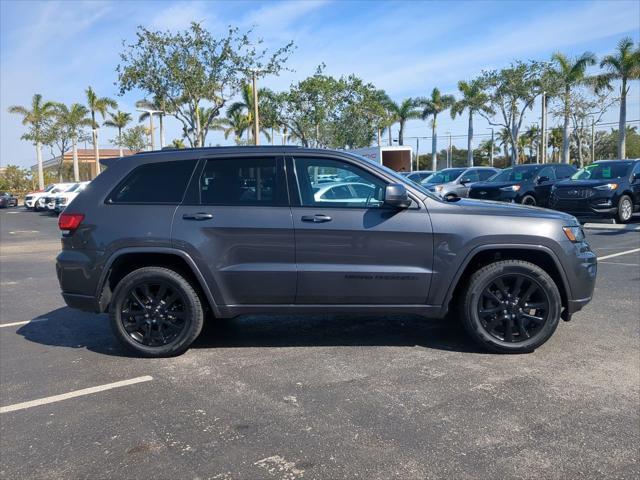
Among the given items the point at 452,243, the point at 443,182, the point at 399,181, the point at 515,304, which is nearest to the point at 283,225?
the point at 399,181

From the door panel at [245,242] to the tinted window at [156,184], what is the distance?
216 millimetres

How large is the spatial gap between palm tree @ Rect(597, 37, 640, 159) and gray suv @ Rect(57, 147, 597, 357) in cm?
3392

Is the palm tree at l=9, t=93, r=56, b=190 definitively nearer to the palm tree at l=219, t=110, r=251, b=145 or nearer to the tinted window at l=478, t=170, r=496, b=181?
the palm tree at l=219, t=110, r=251, b=145

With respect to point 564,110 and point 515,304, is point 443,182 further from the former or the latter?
point 564,110

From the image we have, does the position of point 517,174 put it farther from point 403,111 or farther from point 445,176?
point 403,111

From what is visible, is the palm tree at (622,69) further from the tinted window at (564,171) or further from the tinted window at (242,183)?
the tinted window at (242,183)

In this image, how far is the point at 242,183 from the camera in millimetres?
4949

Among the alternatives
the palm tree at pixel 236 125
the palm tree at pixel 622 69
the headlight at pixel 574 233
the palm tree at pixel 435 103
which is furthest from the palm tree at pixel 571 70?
A: the headlight at pixel 574 233

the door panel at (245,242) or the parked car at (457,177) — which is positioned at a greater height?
the parked car at (457,177)

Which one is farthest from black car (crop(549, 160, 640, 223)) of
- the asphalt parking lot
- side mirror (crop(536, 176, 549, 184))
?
the asphalt parking lot

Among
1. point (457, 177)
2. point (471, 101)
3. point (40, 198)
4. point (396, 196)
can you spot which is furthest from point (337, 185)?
point (471, 101)

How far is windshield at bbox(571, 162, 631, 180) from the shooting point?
591 inches

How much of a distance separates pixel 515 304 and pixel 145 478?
3271 millimetres

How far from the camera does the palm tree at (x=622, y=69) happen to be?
32938 mm
